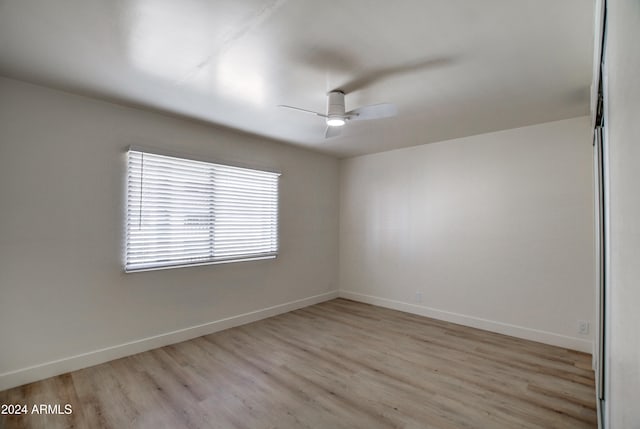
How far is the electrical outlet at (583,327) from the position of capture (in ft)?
11.1

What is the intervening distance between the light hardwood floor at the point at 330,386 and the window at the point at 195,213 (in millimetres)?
1063

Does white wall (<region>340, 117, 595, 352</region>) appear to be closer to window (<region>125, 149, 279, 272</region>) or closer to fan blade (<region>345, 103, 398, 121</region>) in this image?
window (<region>125, 149, 279, 272</region>)

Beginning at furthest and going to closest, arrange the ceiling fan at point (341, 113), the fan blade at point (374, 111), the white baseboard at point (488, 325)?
the white baseboard at point (488, 325) → the ceiling fan at point (341, 113) → the fan blade at point (374, 111)

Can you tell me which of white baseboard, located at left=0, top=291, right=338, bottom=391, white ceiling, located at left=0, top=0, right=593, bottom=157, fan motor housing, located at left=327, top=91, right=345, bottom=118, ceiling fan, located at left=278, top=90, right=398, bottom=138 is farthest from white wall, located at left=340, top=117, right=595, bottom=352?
fan motor housing, located at left=327, top=91, right=345, bottom=118

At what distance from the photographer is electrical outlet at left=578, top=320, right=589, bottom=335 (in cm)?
338

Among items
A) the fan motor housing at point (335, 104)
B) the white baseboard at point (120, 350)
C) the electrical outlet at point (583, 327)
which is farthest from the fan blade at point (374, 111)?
the electrical outlet at point (583, 327)

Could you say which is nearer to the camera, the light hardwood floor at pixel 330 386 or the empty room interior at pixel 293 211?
the empty room interior at pixel 293 211

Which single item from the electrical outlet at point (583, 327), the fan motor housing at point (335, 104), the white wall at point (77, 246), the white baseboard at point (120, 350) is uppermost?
the fan motor housing at point (335, 104)

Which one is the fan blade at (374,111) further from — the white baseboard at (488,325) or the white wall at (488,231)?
A: the white baseboard at (488,325)

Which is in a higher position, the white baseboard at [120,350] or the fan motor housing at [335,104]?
the fan motor housing at [335,104]

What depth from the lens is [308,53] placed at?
2180mm

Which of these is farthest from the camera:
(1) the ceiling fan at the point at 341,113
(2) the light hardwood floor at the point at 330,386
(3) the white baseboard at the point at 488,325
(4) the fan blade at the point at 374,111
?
(3) the white baseboard at the point at 488,325

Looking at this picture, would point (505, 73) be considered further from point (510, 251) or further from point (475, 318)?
point (475, 318)

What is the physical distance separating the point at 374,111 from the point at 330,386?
2.37 meters
